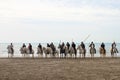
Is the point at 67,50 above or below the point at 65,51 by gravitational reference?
above

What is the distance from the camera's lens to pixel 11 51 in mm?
49344

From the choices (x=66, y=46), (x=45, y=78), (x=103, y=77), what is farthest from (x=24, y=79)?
(x=66, y=46)

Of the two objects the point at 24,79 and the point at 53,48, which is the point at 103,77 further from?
the point at 53,48

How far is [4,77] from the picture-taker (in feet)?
80.0

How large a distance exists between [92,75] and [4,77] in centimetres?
573

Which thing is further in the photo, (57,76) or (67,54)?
(67,54)

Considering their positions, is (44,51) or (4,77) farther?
(44,51)

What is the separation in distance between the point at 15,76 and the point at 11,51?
2467 cm

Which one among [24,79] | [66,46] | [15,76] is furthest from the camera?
[66,46]

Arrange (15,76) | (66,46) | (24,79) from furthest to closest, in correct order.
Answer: (66,46) < (15,76) < (24,79)

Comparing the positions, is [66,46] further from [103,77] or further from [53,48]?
[103,77]

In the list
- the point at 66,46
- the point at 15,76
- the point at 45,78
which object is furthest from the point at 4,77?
the point at 66,46

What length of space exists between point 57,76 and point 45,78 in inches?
46.1

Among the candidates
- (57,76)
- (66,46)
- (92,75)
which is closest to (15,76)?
(57,76)
